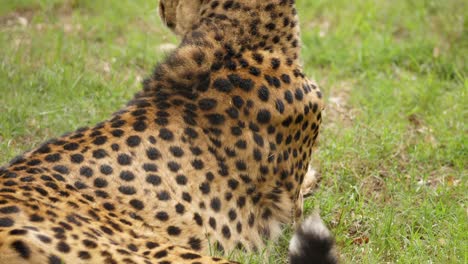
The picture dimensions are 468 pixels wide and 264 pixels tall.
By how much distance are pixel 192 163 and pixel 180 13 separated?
90 cm

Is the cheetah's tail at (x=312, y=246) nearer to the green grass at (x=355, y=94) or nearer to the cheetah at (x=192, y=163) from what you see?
the cheetah at (x=192, y=163)

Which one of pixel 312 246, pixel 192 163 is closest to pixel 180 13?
pixel 192 163

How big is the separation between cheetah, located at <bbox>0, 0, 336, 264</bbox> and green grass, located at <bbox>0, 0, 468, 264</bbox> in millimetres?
262

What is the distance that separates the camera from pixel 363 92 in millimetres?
5152

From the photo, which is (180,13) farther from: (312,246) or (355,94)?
(355,94)

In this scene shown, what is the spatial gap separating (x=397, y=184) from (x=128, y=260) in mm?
1771

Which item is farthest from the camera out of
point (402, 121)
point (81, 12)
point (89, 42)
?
point (81, 12)

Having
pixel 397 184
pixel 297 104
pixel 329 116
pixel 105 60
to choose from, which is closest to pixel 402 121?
pixel 329 116

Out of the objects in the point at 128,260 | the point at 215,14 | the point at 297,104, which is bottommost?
the point at 128,260

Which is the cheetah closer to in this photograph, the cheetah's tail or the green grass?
the cheetah's tail

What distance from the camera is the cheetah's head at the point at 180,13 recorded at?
3.67 meters

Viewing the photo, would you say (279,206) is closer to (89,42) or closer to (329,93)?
(329,93)

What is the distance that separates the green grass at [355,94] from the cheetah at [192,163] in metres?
0.26

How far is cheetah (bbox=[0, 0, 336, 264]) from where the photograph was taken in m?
2.69
